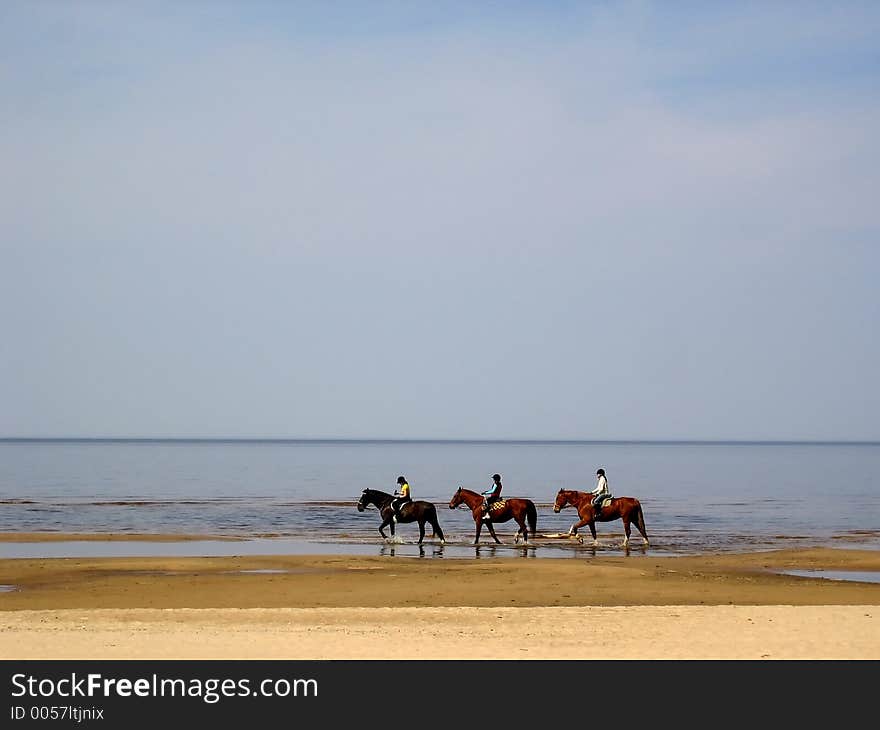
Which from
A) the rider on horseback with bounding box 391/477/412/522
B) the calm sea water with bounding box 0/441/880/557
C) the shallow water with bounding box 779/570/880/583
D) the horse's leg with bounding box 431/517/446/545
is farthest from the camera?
the calm sea water with bounding box 0/441/880/557

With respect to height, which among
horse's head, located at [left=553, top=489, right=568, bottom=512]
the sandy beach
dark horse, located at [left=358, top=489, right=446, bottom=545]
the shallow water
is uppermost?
horse's head, located at [left=553, top=489, right=568, bottom=512]

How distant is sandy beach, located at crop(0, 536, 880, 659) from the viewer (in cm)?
1530

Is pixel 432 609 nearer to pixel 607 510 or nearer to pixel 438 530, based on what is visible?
pixel 438 530

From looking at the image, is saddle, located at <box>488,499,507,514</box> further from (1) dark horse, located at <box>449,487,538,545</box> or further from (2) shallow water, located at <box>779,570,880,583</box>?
(2) shallow water, located at <box>779,570,880,583</box>

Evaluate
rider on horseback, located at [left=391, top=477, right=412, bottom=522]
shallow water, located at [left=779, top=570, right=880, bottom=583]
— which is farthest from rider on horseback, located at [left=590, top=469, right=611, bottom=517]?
shallow water, located at [left=779, top=570, right=880, bottom=583]

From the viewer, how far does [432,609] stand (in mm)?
19656

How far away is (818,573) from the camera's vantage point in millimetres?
27453
